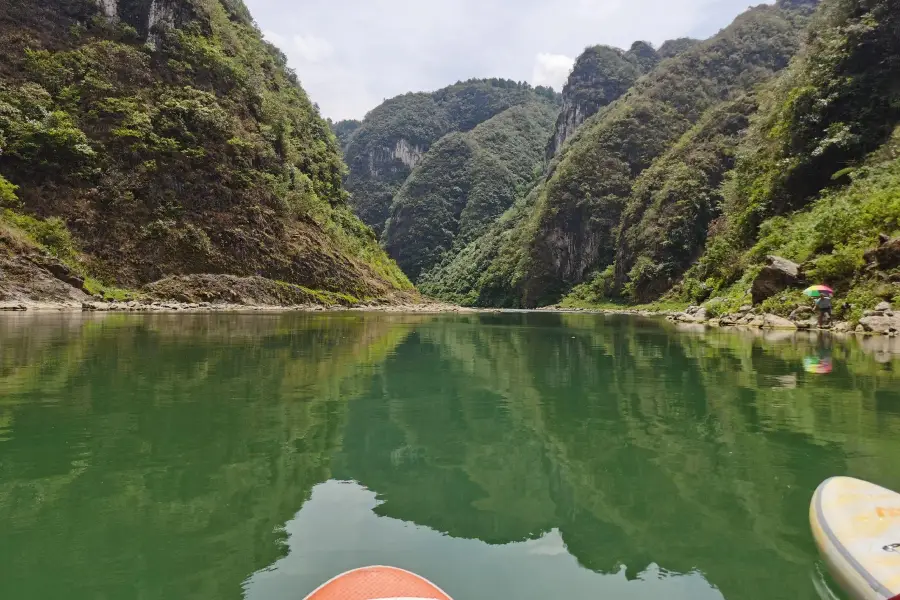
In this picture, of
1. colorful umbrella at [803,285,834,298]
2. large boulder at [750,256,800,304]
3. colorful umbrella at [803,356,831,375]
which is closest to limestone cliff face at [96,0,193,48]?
large boulder at [750,256,800,304]

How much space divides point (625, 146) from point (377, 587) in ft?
376

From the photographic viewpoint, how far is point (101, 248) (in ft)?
168

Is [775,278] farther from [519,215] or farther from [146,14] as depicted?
[519,215]

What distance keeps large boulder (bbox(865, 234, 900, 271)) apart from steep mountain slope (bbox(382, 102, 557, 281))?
14887cm

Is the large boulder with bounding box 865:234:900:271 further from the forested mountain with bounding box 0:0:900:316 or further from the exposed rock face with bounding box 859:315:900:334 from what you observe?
the exposed rock face with bounding box 859:315:900:334

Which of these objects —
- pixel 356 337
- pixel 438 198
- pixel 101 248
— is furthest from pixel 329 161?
pixel 438 198

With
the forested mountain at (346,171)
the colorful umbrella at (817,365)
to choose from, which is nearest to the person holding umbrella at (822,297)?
the forested mountain at (346,171)

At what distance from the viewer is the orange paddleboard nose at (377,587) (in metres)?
3.52

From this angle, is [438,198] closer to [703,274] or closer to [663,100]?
[663,100]

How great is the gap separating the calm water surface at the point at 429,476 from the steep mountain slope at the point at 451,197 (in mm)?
161843

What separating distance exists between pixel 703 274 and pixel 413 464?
56011mm

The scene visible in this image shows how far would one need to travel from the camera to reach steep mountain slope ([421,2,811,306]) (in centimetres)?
10556

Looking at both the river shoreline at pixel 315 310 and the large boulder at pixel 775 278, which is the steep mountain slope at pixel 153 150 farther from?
Result: the large boulder at pixel 775 278

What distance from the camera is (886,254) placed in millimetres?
24375
